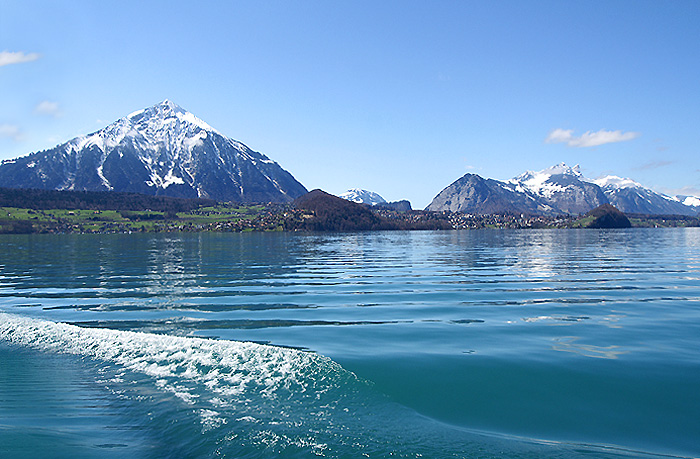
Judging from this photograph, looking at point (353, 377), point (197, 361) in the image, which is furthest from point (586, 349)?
point (197, 361)

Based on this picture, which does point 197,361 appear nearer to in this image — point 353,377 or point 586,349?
point 353,377

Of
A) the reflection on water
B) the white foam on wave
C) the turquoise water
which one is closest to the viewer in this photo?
the turquoise water

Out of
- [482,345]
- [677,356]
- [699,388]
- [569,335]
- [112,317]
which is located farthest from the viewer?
[112,317]

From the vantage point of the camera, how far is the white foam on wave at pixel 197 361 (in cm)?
1377

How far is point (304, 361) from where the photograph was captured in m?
16.0

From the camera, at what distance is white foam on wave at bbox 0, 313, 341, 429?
45.2 ft

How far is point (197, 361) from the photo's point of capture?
16.4m

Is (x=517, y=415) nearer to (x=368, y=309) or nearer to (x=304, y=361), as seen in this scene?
(x=304, y=361)

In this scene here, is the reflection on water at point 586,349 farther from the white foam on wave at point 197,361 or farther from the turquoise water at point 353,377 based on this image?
the white foam on wave at point 197,361

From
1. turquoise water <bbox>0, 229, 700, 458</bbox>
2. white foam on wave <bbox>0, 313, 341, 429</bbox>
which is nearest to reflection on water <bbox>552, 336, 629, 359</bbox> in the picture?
turquoise water <bbox>0, 229, 700, 458</bbox>

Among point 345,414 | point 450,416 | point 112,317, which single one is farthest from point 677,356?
point 112,317

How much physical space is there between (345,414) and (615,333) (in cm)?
1647

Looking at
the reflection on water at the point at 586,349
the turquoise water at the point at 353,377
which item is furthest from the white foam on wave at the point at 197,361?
the reflection on water at the point at 586,349

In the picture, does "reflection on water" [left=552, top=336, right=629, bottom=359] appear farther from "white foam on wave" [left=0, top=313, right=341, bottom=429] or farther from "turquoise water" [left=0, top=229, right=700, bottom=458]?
"white foam on wave" [left=0, top=313, right=341, bottom=429]
